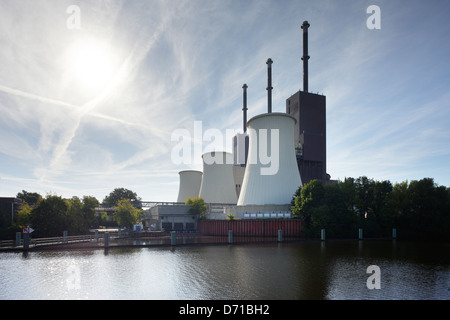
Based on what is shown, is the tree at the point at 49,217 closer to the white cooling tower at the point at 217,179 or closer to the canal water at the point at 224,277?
the canal water at the point at 224,277

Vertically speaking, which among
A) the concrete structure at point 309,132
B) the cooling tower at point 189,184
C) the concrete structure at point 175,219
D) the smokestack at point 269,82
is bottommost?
the concrete structure at point 175,219

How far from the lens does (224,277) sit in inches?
537

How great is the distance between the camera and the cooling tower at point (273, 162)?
37.1 meters

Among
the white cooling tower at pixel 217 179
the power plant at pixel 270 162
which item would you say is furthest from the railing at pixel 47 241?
the white cooling tower at pixel 217 179

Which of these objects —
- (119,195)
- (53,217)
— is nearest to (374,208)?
(53,217)

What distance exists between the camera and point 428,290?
11.8 m

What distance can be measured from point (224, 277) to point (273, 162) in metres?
25.0

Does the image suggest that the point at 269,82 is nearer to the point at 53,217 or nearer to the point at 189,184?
the point at 189,184

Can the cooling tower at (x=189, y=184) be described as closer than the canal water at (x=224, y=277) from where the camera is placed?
No

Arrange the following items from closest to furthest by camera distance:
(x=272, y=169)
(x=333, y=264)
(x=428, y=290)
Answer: (x=428, y=290), (x=333, y=264), (x=272, y=169)

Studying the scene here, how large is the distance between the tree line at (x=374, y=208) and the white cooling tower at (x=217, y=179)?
18.4 metres
